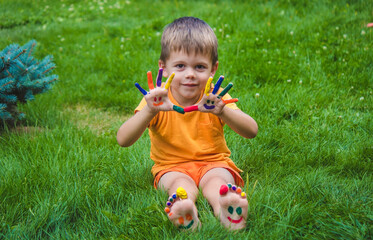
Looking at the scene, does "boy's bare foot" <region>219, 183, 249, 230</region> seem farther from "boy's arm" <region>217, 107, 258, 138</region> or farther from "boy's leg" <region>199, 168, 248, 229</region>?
"boy's arm" <region>217, 107, 258, 138</region>

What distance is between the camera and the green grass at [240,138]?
2055mm

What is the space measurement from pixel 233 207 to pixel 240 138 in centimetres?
126

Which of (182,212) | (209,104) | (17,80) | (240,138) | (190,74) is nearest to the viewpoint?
(182,212)

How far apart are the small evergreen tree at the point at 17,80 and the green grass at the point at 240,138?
24 cm

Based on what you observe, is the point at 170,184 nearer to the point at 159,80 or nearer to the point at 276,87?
the point at 159,80

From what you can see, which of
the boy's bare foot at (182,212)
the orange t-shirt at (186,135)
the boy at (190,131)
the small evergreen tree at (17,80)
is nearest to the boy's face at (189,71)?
the boy at (190,131)

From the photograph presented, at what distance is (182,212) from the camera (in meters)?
1.92

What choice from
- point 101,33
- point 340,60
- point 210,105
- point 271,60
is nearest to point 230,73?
point 271,60

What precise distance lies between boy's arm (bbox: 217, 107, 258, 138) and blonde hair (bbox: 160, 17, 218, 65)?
38 centimetres

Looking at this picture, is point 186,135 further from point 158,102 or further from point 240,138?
point 240,138

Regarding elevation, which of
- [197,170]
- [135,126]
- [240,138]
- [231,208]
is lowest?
[240,138]

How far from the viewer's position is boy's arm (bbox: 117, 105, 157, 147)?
7.21ft

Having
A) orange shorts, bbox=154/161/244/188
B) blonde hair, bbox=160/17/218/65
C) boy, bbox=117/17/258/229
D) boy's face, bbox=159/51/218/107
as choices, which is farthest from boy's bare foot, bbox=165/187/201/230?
blonde hair, bbox=160/17/218/65

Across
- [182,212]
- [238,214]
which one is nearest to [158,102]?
[182,212]
